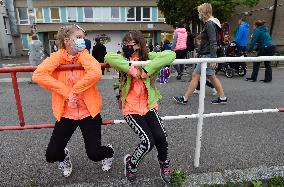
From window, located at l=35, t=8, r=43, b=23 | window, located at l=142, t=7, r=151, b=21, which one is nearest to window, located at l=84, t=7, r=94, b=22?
window, located at l=35, t=8, r=43, b=23

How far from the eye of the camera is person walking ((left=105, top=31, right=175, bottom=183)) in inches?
107

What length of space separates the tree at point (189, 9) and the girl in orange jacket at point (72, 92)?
1986cm

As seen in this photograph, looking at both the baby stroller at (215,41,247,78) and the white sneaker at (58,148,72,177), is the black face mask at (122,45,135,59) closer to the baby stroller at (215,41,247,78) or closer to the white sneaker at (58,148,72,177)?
the white sneaker at (58,148,72,177)

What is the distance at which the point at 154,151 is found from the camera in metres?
3.51

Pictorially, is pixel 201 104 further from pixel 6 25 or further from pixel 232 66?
pixel 6 25

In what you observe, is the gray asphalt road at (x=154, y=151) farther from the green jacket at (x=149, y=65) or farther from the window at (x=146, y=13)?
the window at (x=146, y=13)

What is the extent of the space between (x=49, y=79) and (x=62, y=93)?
182mm

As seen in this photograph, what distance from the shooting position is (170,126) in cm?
432

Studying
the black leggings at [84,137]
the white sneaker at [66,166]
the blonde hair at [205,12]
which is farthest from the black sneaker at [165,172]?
the blonde hair at [205,12]

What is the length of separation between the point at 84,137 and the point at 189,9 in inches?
918

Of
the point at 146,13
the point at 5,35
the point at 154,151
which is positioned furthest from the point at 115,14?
the point at 154,151

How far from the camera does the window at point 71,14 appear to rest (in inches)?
1369

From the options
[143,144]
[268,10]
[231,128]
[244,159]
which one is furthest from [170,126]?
[268,10]

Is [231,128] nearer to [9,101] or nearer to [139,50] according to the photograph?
[139,50]
